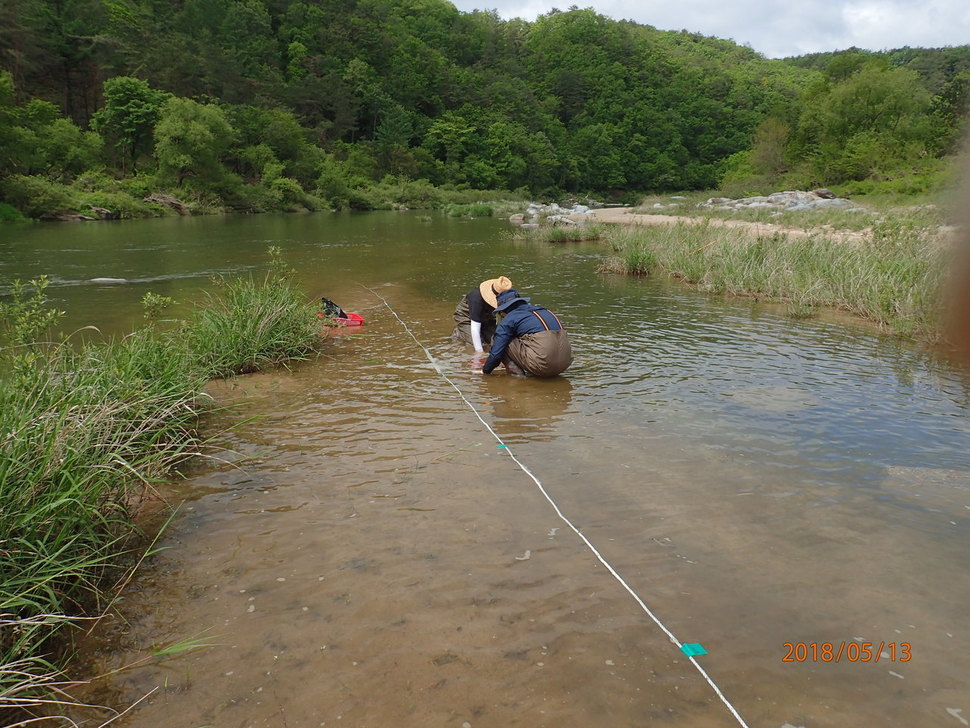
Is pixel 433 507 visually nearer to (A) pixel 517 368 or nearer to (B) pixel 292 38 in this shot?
(A) pixel 517 368

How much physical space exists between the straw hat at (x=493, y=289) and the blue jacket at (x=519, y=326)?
493 mm

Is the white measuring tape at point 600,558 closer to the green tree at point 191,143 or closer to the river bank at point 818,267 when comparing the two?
the river bank at point 818,267

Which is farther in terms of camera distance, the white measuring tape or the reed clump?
the reed clump

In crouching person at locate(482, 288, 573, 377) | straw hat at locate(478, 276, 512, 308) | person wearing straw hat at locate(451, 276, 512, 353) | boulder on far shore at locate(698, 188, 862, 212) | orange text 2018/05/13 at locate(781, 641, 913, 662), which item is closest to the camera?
orange text 2018/05/13 at locate(781, 641, 913, 662)

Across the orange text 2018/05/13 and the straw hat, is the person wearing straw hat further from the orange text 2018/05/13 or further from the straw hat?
the orange text 2018/05/13

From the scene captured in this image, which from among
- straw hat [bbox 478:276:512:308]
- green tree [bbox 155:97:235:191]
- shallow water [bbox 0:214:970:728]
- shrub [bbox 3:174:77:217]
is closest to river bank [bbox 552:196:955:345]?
shallow water [bbox 0:214:970:728]

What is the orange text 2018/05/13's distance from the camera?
317 centimetres

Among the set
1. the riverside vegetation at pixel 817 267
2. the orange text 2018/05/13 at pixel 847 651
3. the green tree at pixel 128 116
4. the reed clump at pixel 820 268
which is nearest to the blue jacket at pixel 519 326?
the orange text 2018/05/13 at pixel 847 651

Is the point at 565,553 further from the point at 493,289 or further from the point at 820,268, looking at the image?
the point at 820,268

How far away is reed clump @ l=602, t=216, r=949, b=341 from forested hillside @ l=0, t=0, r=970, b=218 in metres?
3.27

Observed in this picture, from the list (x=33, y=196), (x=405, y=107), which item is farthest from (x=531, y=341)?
(x=405, y=107)

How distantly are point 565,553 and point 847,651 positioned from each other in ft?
5.30

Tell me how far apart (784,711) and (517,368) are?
5720 millimetres

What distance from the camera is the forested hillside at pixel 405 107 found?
4597 cm
